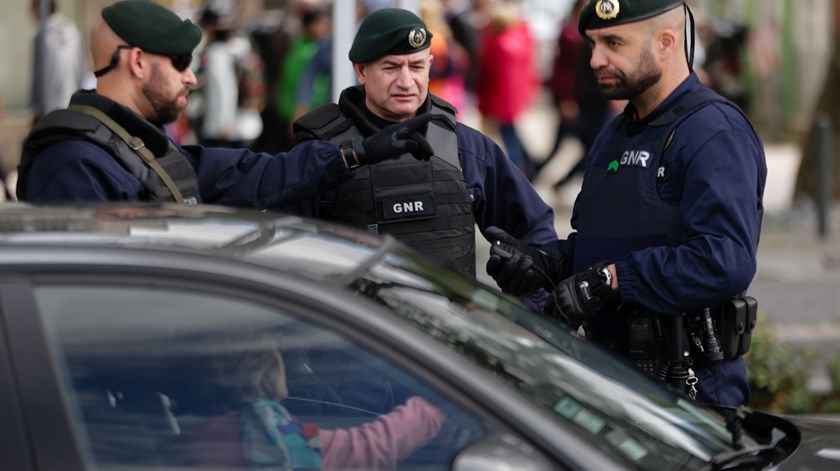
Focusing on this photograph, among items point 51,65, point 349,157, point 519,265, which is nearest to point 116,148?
point 349,157

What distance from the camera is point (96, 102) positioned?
420cm

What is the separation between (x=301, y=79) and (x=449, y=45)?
153 cm

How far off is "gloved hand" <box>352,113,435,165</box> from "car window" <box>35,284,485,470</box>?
164 cm

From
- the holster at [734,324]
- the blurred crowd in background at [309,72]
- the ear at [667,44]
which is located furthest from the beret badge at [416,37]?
the blurred crowd in background at [309,72]

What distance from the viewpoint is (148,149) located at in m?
4.18

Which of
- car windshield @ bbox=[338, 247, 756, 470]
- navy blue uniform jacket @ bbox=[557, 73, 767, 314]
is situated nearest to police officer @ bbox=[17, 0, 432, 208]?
navy blue uniform jacket @ bbox=[557, 73, 767, 314]

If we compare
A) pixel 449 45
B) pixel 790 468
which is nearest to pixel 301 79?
pixel 449 45

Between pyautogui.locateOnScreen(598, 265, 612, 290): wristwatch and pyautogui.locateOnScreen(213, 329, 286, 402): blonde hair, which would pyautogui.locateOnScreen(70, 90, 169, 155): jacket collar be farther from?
pyautogui.locateOnScreen(213, 329, 286, 402): blonde hair

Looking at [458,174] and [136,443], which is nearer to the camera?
[136,443]

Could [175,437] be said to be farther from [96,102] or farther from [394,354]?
[96,102]

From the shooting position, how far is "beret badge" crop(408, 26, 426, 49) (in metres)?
4.48

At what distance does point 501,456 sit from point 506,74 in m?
11.3

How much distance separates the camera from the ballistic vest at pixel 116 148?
158 inches

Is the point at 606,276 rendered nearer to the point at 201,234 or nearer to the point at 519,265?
the point at 519,265
